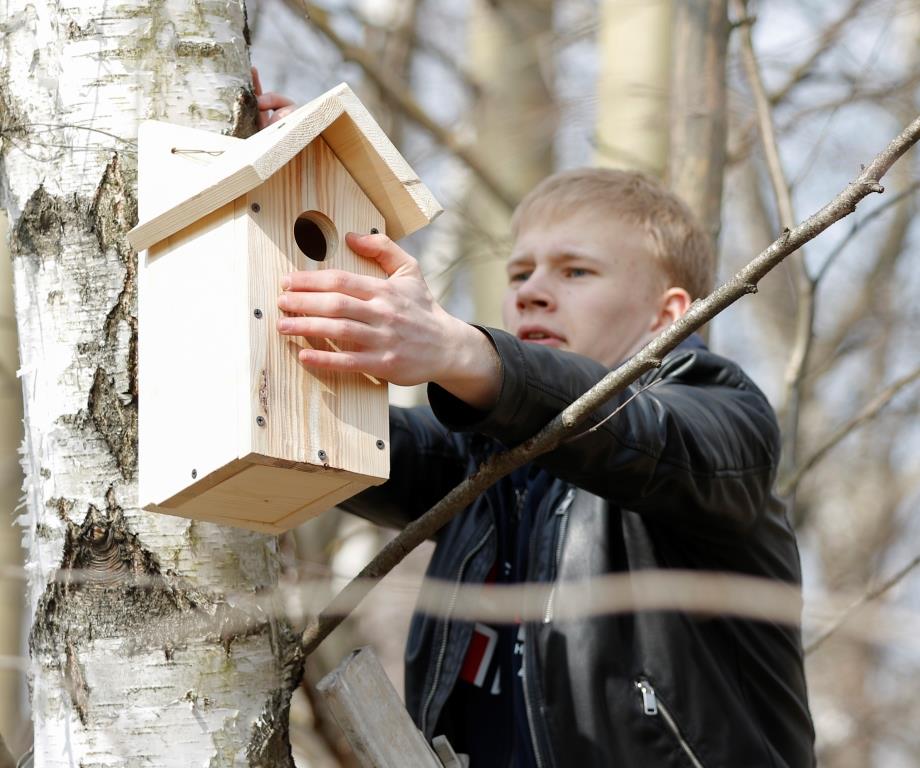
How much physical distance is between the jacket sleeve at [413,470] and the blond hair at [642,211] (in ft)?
1.71

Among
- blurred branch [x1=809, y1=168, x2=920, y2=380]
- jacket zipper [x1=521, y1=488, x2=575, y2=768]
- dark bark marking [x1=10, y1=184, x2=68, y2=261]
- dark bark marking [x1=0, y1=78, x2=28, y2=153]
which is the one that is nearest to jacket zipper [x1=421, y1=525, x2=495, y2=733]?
jacket zipper [x1=521, y1=488, x2=575, y2=768]

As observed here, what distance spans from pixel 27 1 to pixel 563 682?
147cm

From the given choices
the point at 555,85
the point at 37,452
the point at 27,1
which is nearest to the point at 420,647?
the point at 37,452

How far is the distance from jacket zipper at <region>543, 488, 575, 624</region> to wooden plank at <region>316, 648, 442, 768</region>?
0.41m

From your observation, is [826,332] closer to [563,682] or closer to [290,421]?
[563,682]

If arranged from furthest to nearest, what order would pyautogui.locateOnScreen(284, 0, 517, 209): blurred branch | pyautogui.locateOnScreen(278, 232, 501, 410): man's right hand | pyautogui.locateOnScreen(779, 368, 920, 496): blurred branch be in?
pyautogui.locateOnScreen(284, 0, 517, 209): blurred branch, pyautogui.locateOnScreen(779, 368, 920, 496): blurred branch, pyautogui.locateOnScreen(278, 232, 501, 410): man's right hand

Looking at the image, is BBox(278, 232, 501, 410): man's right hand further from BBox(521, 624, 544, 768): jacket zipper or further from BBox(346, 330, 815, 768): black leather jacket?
BBox(521, 624, 544, 768): jacket zipper

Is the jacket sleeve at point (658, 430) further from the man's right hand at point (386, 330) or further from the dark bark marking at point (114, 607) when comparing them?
the dark bark marking at point (114, 607)

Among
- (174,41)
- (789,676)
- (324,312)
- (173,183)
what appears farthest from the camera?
(789,676)

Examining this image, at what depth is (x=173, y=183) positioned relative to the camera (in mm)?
2059

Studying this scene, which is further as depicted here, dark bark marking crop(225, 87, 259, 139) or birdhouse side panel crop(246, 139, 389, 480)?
dark bark marking crop(225, 87, 259, 139)

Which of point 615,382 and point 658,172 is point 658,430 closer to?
point 615,382

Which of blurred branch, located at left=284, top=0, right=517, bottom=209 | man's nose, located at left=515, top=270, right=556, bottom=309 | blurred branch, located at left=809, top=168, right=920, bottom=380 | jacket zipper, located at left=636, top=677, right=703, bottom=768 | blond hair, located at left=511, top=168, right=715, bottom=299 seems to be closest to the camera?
jacket zipper, located at left=636, top=677, right=703, bottom=768

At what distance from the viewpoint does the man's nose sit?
114 inches
